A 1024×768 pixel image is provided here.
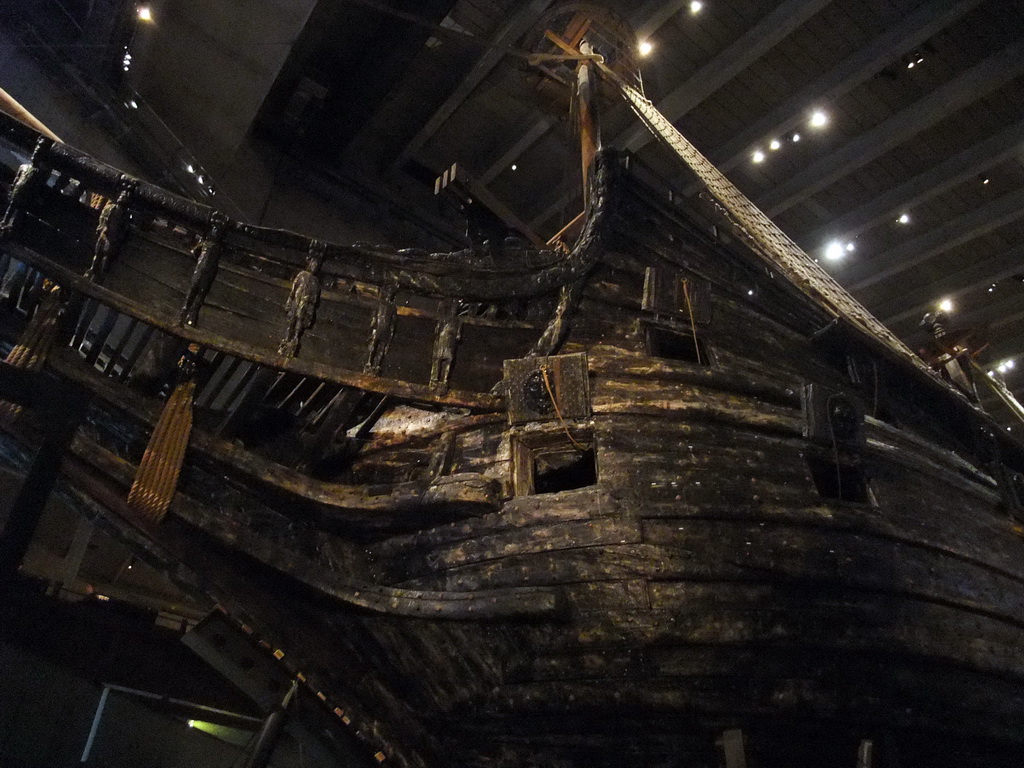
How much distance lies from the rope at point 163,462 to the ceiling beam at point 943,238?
8.05m

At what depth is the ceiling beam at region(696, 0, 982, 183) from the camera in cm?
571

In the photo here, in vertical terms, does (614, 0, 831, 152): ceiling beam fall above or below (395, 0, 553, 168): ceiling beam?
below

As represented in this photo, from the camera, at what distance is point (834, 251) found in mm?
8156

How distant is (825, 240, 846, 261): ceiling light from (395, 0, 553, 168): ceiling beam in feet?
14.5

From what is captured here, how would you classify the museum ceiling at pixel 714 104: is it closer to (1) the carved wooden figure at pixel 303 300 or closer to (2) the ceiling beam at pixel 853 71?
(2) the ceiling beam at pixel 853 71

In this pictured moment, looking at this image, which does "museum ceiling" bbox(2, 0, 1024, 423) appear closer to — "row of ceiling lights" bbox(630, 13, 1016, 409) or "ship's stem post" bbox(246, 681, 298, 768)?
"row of ceiling lights" bbox(630, 13, 1016, 409)

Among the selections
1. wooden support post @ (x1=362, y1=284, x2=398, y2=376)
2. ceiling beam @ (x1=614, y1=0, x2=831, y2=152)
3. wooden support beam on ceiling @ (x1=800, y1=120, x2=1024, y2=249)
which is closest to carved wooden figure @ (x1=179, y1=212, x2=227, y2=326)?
wooden support post @ (x1=362, y1=284, x2=398, y2=376)

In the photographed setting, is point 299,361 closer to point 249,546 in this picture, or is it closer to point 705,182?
point 249,546

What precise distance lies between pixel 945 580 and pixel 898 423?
4.95 feet

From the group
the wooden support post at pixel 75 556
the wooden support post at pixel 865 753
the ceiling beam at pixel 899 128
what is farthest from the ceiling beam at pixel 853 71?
the wooden support post at pixel 75 556

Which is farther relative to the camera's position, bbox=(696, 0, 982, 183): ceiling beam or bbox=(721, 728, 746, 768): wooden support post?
bbox=(696, 0, 982, 183): ceiling beam

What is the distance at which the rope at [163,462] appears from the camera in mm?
2727

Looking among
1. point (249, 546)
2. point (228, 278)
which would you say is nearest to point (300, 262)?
point (228, 278)

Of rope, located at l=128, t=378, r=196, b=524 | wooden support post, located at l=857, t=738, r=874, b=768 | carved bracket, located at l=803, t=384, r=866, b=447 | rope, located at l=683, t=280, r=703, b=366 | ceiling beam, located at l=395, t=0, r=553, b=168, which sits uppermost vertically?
ceiling beam, located at l=395, t=0, r=553, b=168
